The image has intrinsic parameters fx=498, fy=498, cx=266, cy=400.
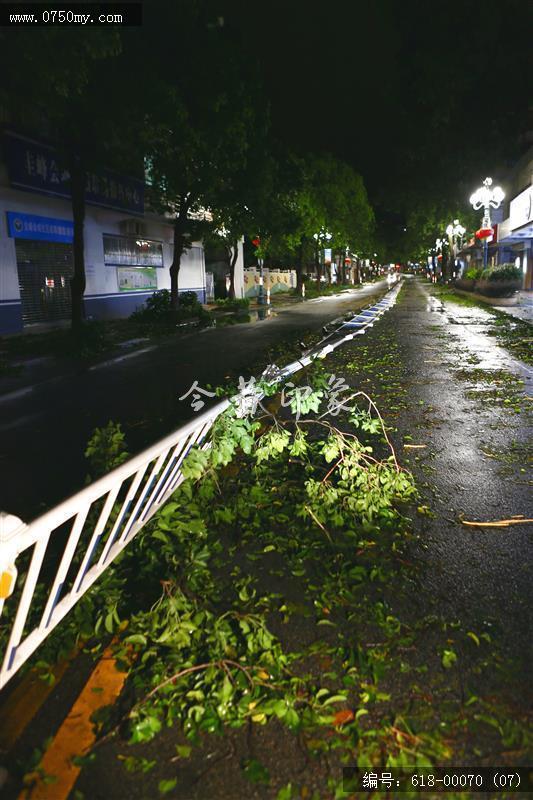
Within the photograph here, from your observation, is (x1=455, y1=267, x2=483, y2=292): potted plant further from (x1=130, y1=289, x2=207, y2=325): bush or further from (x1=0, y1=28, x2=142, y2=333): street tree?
(x1=0, y1=28, x2=142, y2=333): street tree

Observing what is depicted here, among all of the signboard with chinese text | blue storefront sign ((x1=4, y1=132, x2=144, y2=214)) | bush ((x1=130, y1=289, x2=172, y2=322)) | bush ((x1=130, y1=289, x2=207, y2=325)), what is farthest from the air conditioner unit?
bush ((x1=130, y1=289, x2=172, y2=322))

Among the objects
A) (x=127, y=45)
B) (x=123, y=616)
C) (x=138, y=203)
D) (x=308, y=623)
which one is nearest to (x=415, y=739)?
(x=308, y=623)

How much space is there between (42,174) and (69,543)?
61.0 feet

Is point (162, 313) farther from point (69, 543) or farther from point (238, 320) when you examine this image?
point (69, 543)

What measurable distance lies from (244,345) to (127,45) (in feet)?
28.7

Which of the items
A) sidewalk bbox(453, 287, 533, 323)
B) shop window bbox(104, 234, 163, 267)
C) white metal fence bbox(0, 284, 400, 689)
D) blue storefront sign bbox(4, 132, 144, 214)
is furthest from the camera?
shop window bbox(104, 234, 163, 267)

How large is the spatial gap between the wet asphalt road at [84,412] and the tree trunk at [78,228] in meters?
2.94

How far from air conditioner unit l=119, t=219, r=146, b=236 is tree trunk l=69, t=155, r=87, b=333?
876cm

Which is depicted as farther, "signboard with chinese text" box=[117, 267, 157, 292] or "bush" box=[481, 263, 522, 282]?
"bush" box=[481, 263, 522, 282]

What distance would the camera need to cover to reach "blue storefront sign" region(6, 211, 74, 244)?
17047mm

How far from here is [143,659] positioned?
8.55 ft

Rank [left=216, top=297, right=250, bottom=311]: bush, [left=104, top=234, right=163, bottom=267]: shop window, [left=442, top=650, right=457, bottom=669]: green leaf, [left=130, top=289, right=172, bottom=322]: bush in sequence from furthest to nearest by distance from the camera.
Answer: [left=216, top=297, right=250, bottom=311]: bush
[left=104, top=234, right=163, bottom=267]: shop window
[left=130, top=289, right=172, bottom=322]: bush
[left=442, top=650, right=457, bottom=669]: green leaf

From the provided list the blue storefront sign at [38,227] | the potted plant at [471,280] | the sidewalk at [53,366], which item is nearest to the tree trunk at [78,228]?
the sidewalk at [53,366]

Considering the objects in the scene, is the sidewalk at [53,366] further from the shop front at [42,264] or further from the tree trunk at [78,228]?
the shop front at [42,264]
